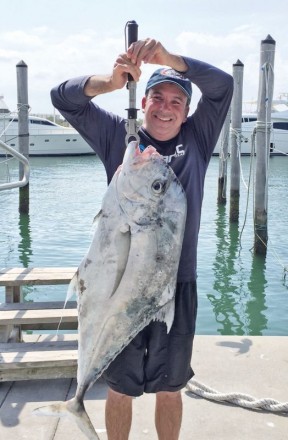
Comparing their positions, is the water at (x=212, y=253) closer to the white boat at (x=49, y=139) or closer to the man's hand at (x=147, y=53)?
the man's hand at (x=147, y=53)

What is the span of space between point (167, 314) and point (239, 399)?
4.92 ft

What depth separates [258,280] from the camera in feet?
33.0

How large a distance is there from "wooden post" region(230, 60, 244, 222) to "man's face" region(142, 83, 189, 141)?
452 inches

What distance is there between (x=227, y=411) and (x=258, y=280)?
6520 millimetres

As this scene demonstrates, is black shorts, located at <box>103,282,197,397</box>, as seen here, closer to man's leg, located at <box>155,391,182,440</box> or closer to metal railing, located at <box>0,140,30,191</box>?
man's leg, located at <box>155,391,182,440</box>

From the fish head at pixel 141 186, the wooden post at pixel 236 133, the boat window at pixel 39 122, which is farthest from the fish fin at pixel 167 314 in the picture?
the boat window at pixel 39 122

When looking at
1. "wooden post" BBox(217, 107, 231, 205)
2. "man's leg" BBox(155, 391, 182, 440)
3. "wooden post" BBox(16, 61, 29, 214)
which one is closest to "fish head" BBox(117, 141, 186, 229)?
"man's leg" BBox(155, 391, 182, 440)

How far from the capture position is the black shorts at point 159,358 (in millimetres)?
2869

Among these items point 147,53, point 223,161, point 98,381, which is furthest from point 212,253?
point 147,53

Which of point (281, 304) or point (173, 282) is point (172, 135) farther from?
point (281, 304)

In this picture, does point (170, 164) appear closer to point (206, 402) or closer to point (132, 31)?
point (132, 31)

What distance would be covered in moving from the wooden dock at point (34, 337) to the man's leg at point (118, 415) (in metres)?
1.07

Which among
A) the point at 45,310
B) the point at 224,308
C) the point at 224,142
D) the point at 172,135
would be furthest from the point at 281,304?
the point at 224,142

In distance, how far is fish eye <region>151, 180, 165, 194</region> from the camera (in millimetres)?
2451
